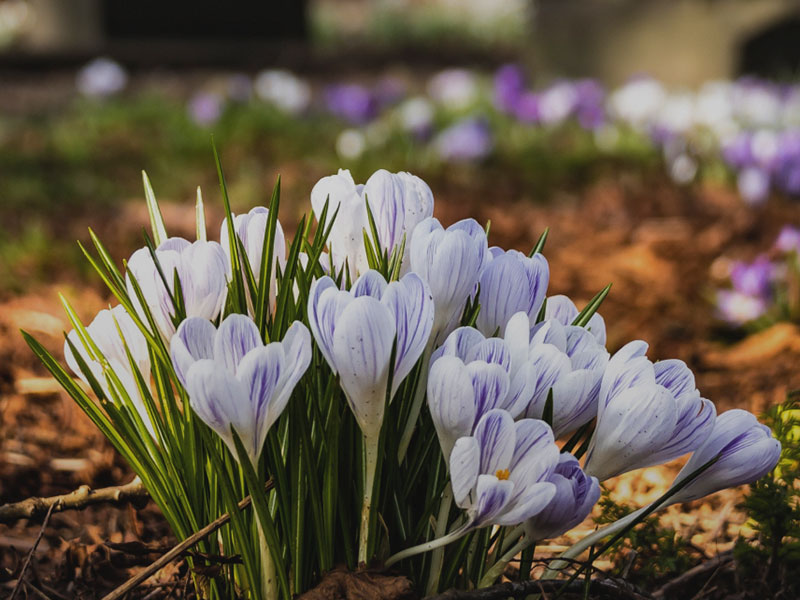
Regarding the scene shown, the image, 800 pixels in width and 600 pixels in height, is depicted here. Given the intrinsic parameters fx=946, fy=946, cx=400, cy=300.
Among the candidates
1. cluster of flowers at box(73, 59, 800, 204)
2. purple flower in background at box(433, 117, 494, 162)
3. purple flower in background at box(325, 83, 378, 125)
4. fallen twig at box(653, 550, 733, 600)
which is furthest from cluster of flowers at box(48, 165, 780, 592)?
purple flower in background at box(325, 83, 378, 125)

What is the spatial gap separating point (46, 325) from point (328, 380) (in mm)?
1733

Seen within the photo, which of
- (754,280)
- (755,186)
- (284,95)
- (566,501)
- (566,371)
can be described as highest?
(284,95)

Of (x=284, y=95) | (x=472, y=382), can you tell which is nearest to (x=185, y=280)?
(x=472, y=382)

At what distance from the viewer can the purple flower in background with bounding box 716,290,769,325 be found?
2725 mm

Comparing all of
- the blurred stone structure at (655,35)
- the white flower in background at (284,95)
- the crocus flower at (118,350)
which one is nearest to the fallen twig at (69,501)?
the crocus flower at (118,350)

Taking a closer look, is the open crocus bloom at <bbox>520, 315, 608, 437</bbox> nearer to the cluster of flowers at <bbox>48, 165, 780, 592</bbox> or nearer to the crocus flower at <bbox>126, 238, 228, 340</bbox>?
the cluster of flowers at <bbox>48, 165, 780, 592</bbox>

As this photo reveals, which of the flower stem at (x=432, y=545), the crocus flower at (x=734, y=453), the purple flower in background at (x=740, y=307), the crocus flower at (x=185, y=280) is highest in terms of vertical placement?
the crocus flower at (x=185, y=280)

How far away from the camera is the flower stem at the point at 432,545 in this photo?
2.96ft

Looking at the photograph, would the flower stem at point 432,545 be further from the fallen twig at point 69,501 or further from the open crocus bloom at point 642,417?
the fallen twig at point 69,501

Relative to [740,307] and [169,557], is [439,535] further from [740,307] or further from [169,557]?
[740,307]

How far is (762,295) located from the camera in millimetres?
2723

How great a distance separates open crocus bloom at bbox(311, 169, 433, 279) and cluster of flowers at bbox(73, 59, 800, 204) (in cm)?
304

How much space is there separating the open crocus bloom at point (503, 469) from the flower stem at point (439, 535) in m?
0.06

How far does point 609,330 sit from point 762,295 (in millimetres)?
444
